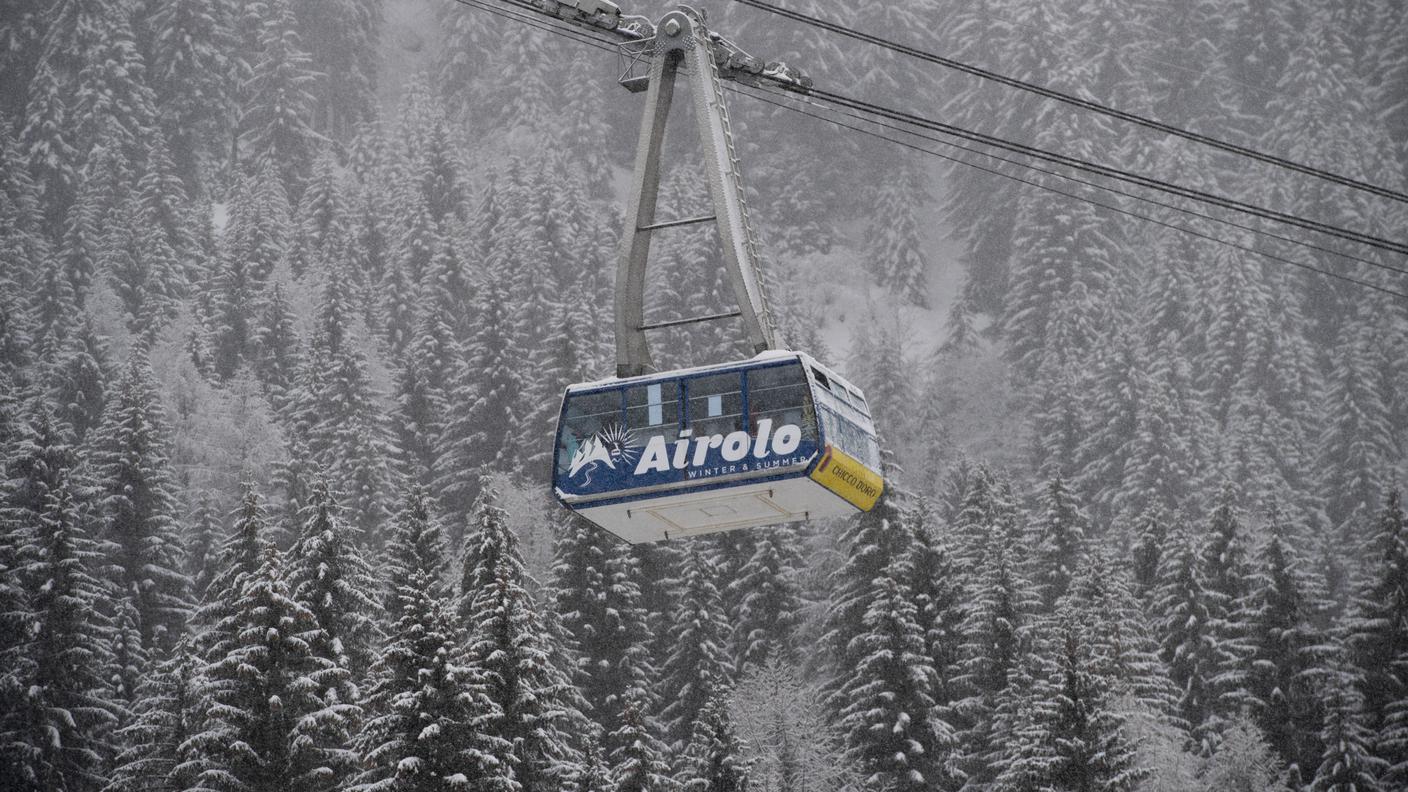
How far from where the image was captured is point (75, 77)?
133 metres

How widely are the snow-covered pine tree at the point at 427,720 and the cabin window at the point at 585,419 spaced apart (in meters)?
13.6

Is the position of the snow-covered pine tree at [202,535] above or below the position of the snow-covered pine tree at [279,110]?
below

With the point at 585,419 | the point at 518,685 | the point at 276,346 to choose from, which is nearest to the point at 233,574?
the point at 518,685

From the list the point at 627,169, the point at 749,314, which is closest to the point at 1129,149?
the point at 627,169

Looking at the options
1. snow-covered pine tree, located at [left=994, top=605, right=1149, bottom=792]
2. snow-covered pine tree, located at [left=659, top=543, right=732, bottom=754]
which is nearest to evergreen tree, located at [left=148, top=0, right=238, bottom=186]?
snow-covered pine tree, located at [left=659, top=543, right=732, bottom=754]

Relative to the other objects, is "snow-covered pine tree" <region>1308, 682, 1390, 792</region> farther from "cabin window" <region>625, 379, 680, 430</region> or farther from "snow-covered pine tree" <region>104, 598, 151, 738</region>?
"snow-covered pine tree" <region>104, 598, 151, 738</region>

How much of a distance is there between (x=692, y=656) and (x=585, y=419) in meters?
34.3

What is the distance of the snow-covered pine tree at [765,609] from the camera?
63750 millimetres

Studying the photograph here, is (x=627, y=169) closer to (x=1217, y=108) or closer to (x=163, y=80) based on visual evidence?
(x=163, y=80)

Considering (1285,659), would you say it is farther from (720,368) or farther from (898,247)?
(898,247)

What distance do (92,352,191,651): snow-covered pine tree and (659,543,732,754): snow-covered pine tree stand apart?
1664 centimetres

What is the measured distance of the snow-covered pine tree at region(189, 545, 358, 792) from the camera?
41906mm

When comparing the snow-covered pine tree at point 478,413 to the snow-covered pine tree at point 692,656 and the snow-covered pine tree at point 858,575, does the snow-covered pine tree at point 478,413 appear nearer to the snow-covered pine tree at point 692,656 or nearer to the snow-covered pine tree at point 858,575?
the snow-covered pine tree at point 692,656

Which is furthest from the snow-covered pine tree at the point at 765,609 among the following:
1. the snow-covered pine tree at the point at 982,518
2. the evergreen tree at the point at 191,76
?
the evergreen tree at the point at 191,76
